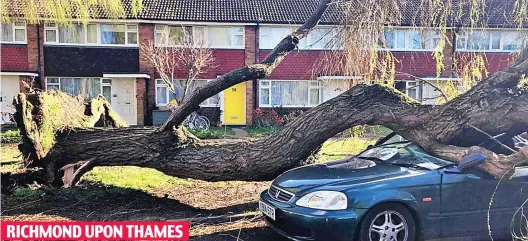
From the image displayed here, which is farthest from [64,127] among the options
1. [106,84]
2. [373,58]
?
[106,84]

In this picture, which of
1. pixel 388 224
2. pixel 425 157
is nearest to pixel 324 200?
pixel 388 224

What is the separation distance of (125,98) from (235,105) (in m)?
5.63

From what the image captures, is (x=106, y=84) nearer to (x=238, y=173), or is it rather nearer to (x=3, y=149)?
(x=3, y=149)

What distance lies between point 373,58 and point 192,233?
459 cm

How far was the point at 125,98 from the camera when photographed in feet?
68.9

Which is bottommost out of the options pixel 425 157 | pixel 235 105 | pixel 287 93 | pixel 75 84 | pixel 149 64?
pixel 425 157

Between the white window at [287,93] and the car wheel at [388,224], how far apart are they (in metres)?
17.5

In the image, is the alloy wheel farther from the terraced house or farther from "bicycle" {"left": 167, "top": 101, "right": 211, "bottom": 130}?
the terraced house

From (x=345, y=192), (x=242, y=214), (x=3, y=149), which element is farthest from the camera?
(x=3, y=149)

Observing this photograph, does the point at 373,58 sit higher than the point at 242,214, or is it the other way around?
the point at 373,58

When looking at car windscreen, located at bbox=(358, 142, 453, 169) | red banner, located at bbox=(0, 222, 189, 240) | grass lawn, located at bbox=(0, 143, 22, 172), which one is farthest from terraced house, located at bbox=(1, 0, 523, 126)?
red banner, located at bbox=(0, 222, 189, 240)

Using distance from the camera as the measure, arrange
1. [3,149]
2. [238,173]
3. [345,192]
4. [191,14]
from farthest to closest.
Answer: [191,14] → [3,149] → [238,173] → [345,192]

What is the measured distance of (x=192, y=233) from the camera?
5.04 metres

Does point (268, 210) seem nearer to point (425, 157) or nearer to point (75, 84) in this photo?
point (425, 157)
